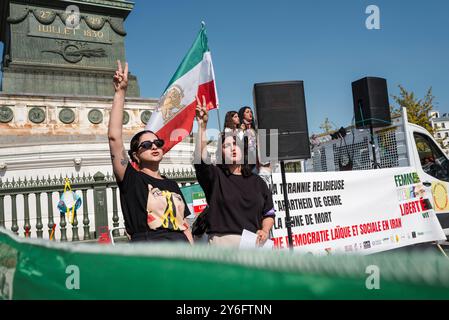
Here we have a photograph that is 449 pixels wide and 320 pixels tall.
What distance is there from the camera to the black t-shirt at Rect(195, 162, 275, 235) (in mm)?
3381

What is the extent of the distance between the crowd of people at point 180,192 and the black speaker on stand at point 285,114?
171cm

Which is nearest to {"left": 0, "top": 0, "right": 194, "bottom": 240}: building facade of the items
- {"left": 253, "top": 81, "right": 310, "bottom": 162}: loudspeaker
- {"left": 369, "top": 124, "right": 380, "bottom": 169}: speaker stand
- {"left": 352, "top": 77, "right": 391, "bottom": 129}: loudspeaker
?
{"left": 352, "top": 77, "right": 391, "bottom": 129}: loudspeaker

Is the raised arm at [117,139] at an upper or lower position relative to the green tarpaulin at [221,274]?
upper

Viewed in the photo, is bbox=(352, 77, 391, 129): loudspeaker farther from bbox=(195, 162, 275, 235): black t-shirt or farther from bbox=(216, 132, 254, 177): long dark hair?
bbox=(195, 162, 275, 235): black t-shirt

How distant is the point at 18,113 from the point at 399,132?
15211mm

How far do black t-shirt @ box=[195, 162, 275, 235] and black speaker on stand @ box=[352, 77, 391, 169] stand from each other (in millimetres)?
4438

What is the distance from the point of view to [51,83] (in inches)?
782

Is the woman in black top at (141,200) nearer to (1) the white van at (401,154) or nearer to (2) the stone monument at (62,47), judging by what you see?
(1) the white van at (401,154)

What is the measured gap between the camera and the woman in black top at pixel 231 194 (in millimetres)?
3379

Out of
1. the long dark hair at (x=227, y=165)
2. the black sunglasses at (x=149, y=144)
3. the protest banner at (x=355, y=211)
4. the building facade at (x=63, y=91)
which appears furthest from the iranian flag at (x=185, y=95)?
the building facade at (x=63, y=91)

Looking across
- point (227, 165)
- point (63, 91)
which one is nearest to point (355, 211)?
point (227, 165)

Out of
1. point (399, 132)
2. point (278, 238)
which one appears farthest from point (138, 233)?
point (399, 132)

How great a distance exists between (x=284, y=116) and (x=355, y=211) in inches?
63.3

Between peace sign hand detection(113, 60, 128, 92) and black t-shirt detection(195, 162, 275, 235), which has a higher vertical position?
peace sign hand detection(113, 60, 128, 92)
